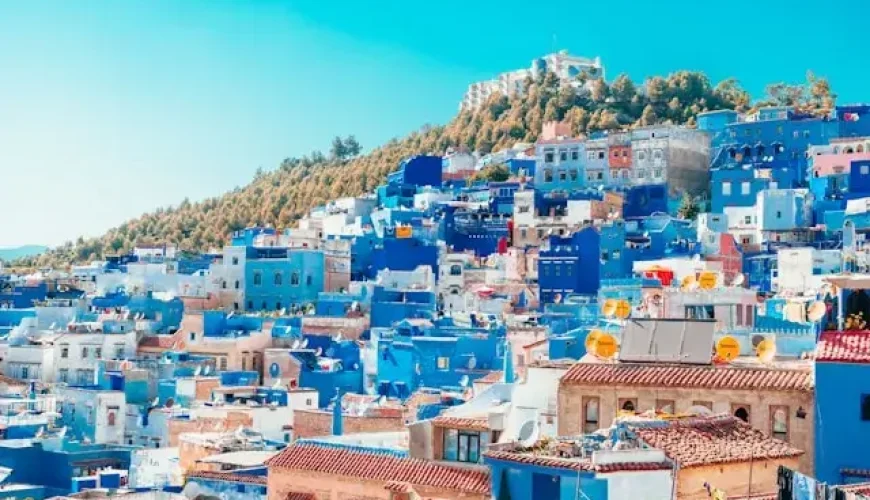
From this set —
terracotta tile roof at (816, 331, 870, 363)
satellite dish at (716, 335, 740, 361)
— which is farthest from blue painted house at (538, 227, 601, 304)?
terracotta tile roof at (816, 331, 870, 363)

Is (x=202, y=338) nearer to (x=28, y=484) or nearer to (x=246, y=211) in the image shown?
(x=28, y=484)

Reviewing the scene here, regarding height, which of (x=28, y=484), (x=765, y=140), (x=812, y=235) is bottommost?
(x=28, y=484)

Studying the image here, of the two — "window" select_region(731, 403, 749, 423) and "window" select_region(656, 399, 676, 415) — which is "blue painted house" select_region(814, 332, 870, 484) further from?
"window" select_region(656, 399, 676, 415)

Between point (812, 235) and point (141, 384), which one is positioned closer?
point (141, 384)

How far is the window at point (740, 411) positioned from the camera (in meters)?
16.9

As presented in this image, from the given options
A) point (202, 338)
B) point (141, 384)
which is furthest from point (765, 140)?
point (141, 384)

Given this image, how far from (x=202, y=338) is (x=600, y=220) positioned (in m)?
19.9

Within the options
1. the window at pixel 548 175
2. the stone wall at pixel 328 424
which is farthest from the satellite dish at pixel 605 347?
the window at pixel 548 175

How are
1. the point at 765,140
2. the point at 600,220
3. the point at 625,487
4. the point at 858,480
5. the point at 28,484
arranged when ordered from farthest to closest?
the point at 765,140
the point at 600,220
the point at 28,484
the point at 858,480
the point at 625,487

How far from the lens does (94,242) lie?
3563 inches

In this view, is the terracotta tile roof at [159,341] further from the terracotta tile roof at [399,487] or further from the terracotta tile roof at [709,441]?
the terracotta tile roof at [709,441]

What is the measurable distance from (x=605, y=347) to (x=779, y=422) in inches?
109

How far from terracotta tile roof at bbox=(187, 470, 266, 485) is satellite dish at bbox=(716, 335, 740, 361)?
25.1ft

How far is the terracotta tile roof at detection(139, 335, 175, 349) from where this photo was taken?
151 ft
